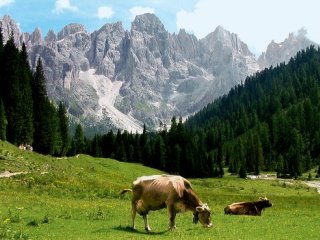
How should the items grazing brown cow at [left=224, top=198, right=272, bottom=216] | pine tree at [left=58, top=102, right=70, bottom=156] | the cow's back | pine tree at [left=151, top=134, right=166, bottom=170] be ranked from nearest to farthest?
the cow's back
grazing brown cow at [left=224, top=198, right=272, bottom=216]
pine tree at [left=58, top=102, right=70, bottom=156]
pine tree at [left=151, top=134, right=166, bottom=170]

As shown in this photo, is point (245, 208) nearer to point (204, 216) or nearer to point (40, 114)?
point (204, 216)

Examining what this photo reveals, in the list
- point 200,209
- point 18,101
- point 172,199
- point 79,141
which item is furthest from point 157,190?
point 79,141

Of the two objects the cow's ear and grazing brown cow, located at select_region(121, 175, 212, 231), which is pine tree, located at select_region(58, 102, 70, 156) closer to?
grazing brown cow, located at select_region(121, 175, 212, 231)

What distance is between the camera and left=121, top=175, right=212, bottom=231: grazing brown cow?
23297 mm

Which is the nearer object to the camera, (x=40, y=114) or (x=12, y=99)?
(x=12, y=99)

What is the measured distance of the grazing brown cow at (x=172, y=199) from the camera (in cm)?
2330

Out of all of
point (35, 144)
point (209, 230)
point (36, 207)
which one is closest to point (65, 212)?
point (36, 207)

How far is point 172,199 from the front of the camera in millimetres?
23281

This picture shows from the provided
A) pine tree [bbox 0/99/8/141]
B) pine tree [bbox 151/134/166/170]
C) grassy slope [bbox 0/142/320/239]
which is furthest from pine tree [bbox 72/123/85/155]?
grassy slope [bbox 0/142/320/239]

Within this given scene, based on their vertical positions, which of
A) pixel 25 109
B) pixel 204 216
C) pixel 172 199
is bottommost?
pixel 204 216

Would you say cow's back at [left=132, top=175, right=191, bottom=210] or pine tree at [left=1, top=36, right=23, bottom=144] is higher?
pine tree at [left=1, top=36, right=23, bottom=144]

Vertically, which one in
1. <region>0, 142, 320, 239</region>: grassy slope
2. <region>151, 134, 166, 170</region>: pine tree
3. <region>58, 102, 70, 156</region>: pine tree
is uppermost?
<region>58, 102, 70, 156</region>: pine tree

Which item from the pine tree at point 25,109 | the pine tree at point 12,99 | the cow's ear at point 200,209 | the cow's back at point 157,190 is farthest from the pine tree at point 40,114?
the cow's ear at point 200,209

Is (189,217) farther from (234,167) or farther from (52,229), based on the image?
(234,167)
